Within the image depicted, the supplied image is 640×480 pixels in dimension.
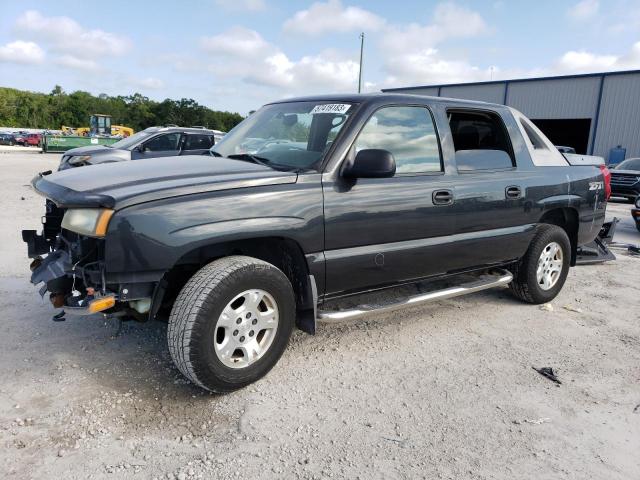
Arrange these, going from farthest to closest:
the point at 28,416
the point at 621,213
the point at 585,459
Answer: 1. the point at 621,213
2. the point at 28,416
3. the point at 585,459

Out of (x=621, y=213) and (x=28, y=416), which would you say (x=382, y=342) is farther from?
(x=621, y=213)

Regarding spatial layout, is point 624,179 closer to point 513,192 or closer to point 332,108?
point 513,192

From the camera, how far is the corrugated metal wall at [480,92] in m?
27.3

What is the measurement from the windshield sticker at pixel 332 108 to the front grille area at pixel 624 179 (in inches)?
524

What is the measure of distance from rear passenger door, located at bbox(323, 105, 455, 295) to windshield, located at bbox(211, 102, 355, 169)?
214 mm

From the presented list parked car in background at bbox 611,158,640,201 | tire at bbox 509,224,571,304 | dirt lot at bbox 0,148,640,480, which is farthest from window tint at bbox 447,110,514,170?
parked car in background at bbox 611,158,640,201

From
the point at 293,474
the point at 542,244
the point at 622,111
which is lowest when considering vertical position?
the point at 293,474

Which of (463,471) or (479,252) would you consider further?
(479,252)

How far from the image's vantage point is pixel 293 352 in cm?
349

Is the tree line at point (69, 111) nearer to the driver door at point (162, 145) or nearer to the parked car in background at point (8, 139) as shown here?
the parked car in background at point (8, 139)

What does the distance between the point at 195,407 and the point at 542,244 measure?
10.8ft

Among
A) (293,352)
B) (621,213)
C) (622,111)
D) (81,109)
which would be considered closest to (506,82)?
(622,111)

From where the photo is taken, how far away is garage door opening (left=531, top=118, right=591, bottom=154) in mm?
27484

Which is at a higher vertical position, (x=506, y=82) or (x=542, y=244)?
(x=506, y=82)
